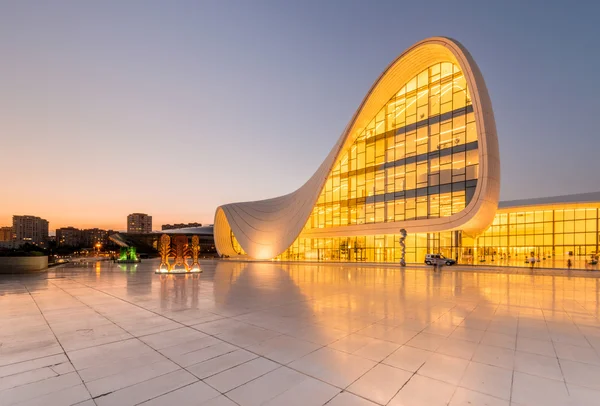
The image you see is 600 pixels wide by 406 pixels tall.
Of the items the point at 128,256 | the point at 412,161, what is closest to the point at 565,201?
the point at 412,161

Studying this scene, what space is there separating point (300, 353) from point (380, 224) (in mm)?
35932

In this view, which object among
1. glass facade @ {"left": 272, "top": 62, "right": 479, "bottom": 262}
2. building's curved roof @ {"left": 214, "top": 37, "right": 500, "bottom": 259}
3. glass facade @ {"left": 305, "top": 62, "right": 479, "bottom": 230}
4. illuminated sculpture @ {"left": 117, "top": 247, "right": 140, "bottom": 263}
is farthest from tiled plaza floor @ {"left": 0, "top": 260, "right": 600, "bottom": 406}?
illuminated sculpture @ {"left": 117, "top": 247, "right": 140, "bottom": 263}

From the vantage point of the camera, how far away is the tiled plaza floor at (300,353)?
4273 mm

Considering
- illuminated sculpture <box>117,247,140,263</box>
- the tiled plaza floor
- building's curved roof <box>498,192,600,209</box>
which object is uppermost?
building's curved roof <box>498,192,600,209</box>

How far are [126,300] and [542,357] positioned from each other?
13071 mm

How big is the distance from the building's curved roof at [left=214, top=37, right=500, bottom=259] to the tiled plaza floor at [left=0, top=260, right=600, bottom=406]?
23.1m

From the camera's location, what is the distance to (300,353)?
5.80 meters

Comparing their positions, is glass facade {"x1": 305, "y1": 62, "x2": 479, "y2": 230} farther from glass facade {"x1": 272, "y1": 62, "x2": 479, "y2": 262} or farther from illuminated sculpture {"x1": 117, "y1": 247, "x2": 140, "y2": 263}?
illuminated sculpture {"x1": 117, "y1": 247, "x2": 140, "y2": 263}

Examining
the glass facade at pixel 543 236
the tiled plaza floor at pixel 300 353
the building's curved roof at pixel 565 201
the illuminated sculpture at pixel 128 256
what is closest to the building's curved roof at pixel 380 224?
the glass facade at pixel 543 236

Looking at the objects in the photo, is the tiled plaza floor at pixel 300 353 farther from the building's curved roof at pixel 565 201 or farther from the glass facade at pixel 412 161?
the building's curved roof at pixel 565 201

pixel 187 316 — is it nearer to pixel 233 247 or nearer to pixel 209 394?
pixel 209 394

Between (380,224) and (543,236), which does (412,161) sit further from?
(543,236)

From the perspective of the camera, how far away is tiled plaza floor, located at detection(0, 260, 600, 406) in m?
4.27

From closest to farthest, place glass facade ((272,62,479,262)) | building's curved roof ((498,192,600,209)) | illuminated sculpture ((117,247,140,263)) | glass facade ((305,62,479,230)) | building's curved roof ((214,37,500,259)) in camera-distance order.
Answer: building's curved roof ((214,37,500,259)) → glass facade ((305,62,479,230)) → glass facade ((272,62,479,262)) → illuminated sculpture ((117,247,140,263)) → building's curved roof ((498,192,600,209))
